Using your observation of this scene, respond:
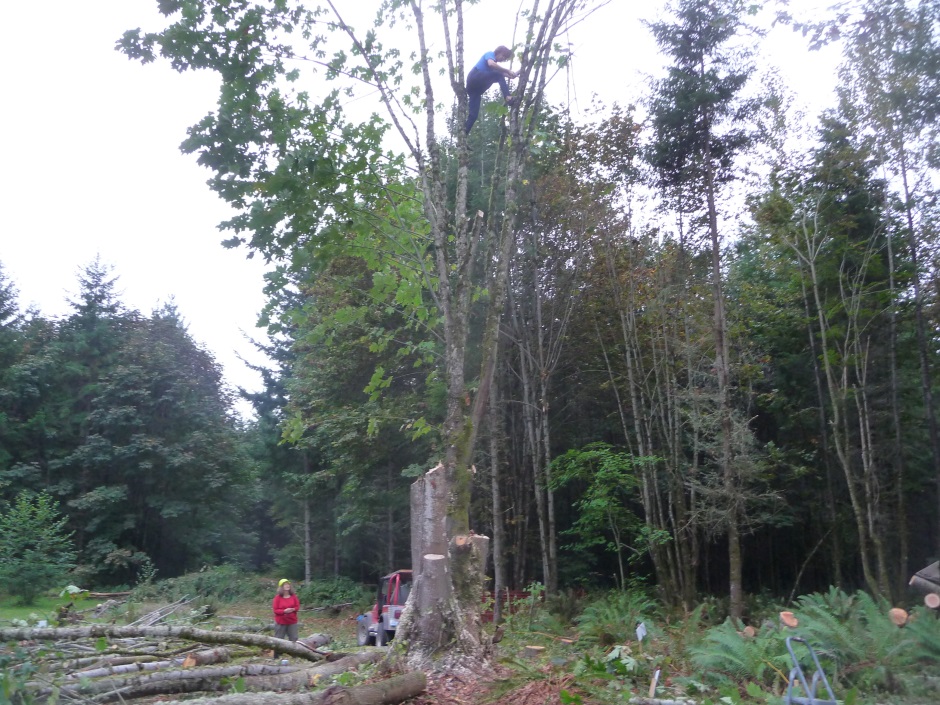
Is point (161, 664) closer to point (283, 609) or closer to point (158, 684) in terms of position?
point (158, 684)

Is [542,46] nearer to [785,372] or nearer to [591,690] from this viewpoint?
[591,690]

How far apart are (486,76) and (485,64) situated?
0.13 m

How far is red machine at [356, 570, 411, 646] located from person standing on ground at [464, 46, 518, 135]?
10436 mm

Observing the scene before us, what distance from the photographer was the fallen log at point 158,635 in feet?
24.9

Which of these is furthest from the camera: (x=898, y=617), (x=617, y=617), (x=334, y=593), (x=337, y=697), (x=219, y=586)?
(x=334, y=593)

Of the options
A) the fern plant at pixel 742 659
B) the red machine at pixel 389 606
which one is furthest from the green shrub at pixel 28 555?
the fern plant at pixel 742 659

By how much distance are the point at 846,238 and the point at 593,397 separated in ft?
26.9

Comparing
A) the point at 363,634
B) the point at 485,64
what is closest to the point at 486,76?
the point at 485,64

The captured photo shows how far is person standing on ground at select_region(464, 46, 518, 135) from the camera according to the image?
7.97 m

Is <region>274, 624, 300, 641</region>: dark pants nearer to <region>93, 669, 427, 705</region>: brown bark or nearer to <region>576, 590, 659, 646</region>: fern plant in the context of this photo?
<region>576, 590, 659, 646</region>: fern plant

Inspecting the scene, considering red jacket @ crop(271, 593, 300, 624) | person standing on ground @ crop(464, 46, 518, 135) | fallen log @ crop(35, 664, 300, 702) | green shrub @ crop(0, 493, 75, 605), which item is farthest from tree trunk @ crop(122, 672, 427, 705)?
green shrub @ crop(0, 493, 75, 605)

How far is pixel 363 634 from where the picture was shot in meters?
18.6

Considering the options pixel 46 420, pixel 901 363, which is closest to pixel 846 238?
pixel 901 363

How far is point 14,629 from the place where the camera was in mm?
7590
